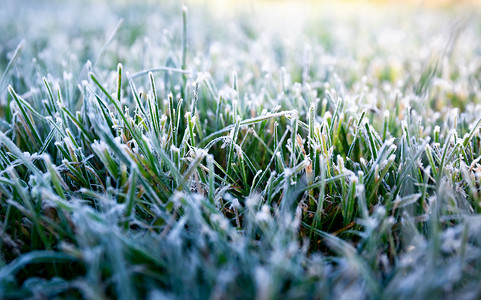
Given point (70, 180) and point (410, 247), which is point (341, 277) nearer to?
point (410, 247)

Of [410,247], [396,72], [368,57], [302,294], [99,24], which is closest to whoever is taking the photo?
[302,294]

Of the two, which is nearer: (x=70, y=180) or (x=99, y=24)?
(x=70, y=180)

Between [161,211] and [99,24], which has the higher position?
[99,24]

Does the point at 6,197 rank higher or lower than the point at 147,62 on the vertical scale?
lower

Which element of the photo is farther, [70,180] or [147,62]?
[147,62]

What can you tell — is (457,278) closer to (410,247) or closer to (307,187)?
(410,247)

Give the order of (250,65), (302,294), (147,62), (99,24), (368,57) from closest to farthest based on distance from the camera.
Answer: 1. (302,294)
2. (147,62)
3. (250,65)
4. (368,57)
5. (99,24)

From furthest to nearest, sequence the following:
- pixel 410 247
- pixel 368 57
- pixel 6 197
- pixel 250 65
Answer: pixel 368 57
pixel 250 65
pixel 6 197
pixel 410 247

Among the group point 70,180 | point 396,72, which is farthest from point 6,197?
point 396,72

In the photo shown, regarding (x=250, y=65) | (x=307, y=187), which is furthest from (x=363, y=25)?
(x=307, y=187)
